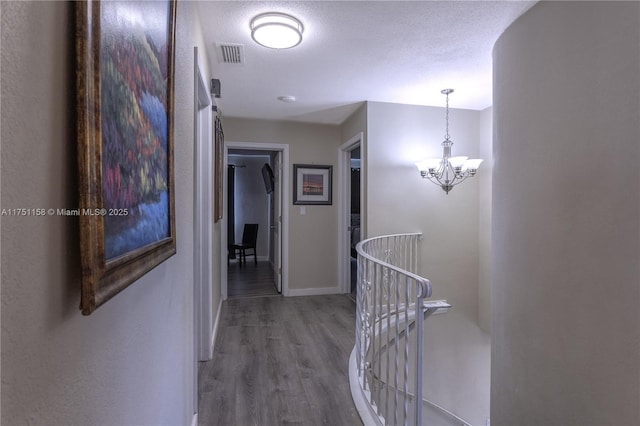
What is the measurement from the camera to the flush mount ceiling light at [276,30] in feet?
6.58

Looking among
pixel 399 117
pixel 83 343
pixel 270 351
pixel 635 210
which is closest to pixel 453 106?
pixel 399 117

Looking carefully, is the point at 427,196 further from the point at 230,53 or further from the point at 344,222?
the point at 230,53

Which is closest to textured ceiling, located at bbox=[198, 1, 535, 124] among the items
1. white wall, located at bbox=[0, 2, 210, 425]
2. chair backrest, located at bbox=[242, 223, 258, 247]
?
white wall, located at bbox=[0, 2, 210, 425]

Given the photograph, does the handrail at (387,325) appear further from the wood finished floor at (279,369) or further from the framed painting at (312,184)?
the framed painting at (312,184)

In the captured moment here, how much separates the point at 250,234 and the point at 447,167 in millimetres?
4339

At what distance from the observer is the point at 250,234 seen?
6734mm

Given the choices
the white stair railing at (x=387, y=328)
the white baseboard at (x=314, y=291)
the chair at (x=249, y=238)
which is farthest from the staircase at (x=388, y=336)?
the chair at (x=249, y=238)

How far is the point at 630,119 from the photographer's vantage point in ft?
4.94

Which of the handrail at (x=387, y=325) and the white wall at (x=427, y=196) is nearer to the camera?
the handrail at (x=387, y=325)

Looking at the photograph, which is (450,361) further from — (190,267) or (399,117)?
(190,267)

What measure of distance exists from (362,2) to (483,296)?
136 inches

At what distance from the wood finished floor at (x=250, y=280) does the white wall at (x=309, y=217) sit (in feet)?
1.82

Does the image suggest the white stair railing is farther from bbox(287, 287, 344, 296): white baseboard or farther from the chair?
the chair

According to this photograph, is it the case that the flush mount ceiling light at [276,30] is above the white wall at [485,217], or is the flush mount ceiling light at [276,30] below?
above
